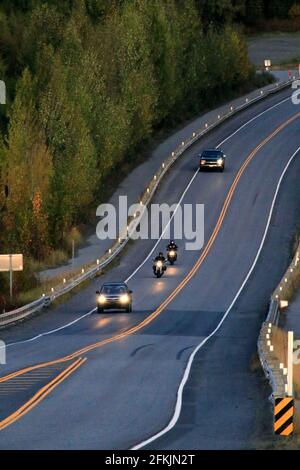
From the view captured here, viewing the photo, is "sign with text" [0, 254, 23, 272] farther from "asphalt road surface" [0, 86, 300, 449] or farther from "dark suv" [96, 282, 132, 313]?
"dark suv" [96, 282, 132, 313]

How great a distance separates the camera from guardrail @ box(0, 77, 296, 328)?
187 feet

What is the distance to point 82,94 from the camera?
300 feet

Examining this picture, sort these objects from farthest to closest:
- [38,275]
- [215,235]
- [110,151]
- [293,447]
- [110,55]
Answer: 1. [110,55]
2. [110,151]
3. [215,235]
4. [38,275]
5. [293,447]

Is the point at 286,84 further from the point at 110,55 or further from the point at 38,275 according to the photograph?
the point at 38,275

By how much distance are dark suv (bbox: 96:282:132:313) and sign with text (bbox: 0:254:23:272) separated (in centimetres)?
384

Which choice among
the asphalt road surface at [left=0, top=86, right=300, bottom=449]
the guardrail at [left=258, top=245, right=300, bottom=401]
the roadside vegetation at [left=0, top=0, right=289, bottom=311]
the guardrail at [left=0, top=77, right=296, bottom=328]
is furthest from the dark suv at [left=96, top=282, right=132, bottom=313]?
the guardrail at [left=258, top=245, right=300, bottom=401]

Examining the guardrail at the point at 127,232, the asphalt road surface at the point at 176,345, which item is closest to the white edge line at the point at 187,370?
the asphalt road surface at the point at 176,345

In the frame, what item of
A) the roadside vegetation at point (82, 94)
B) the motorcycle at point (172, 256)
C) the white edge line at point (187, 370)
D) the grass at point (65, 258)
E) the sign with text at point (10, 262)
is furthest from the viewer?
the roadside vegetation at point (82, 94)

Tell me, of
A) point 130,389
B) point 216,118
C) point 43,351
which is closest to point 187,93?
point 216,118

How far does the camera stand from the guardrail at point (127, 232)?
187 feet

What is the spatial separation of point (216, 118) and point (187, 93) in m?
5.83

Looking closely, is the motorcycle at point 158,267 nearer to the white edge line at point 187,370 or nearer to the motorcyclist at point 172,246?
the motorcyclist at point 172,246

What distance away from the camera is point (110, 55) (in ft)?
345

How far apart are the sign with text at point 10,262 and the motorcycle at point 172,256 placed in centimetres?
1611
